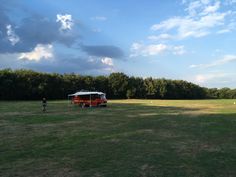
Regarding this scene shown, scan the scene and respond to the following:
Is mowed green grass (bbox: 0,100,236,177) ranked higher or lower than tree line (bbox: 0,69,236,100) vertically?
lower

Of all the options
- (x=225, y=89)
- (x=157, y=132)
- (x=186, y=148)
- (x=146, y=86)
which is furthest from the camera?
(x=225, y=89)

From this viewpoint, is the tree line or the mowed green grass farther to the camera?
the tree line

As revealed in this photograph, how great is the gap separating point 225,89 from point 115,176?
13433 centimetres

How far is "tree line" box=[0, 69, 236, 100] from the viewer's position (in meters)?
85.6

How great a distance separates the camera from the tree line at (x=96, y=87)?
85.6 m

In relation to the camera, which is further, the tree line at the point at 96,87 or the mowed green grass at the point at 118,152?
the tree line at the point at 96,87

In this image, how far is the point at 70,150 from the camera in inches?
624

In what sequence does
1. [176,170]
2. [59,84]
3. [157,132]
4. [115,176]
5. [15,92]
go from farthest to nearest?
1. [59,84]
2. [15,92]
3. [157,132]
4. [176,170]
5. [115,176]

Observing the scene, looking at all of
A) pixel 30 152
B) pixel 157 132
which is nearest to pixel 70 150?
pixel 30 152

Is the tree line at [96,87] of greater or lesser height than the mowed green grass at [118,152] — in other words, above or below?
above

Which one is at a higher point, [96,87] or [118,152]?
[96,87]

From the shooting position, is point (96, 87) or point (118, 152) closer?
point (118, 152)

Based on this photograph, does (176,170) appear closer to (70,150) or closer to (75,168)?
(75,168)

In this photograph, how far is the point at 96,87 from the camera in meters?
104
